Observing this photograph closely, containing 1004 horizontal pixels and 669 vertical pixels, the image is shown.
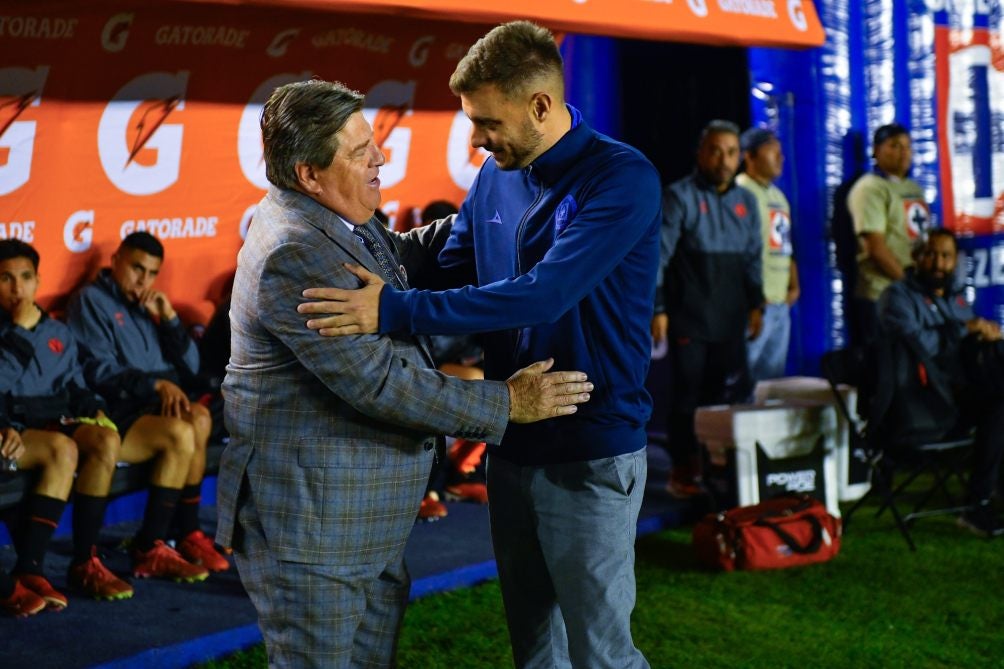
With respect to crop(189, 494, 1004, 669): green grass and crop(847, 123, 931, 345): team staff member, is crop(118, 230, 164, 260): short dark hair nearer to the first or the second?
crop(189, 494, 1004, 669): green grass

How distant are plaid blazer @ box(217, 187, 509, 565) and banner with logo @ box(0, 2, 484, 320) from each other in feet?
11.3

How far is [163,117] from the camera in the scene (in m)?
6.34

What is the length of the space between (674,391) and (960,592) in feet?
6.71

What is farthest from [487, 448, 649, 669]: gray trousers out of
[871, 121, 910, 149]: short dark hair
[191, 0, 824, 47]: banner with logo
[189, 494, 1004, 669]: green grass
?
[871, 121, 910, 149]: short dark hair

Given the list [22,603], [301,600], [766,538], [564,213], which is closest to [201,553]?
[22,603]

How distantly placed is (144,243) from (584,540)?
3524mm

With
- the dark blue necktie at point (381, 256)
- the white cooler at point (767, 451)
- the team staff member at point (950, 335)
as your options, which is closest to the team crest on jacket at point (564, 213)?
the dark blue necktie at point (381, 256)

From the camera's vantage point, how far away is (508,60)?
9.34ft

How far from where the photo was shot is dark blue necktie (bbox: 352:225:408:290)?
2.90 metres

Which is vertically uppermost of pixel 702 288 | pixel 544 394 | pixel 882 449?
pixel 702 288

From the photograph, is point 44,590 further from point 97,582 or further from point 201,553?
point 201,553

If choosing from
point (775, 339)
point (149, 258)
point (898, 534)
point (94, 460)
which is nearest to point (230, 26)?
point (149, 258)

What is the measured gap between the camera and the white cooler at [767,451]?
649cm

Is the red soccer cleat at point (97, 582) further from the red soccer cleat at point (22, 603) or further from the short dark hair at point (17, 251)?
the short dark hair at point (17, 251)
